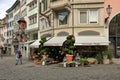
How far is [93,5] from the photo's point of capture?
35500 millimetres

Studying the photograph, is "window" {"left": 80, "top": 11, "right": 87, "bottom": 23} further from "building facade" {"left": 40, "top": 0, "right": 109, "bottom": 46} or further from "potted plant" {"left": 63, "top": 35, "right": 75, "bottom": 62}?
"potted plant" {"left": 63, "top": 35, "right": 75, "bottom": 62}

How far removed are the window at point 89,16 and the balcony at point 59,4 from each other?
6.41ft

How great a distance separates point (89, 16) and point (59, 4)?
3986 mm

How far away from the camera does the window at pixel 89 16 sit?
3581 cm

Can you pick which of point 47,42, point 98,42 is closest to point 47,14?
point 47,42

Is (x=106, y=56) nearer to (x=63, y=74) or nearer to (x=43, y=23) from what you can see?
(x=63, y=74)

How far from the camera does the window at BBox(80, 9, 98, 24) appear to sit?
35.8 metres

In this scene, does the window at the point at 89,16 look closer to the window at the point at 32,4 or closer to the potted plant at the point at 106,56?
the potted plant at the point at 106,56

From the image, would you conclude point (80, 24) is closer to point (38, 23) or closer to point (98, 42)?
point (98, 42)

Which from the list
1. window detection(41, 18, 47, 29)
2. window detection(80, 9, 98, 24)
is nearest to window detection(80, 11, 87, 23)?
window detection(80, 9, 98, 24)

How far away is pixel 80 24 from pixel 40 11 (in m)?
11.3

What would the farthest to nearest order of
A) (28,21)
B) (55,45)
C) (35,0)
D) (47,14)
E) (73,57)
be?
(28,21) → (35,0) → (47,14) → (55,45) → (73,57)

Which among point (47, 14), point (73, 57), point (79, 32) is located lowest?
point (73, 57)

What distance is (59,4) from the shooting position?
122 feet
